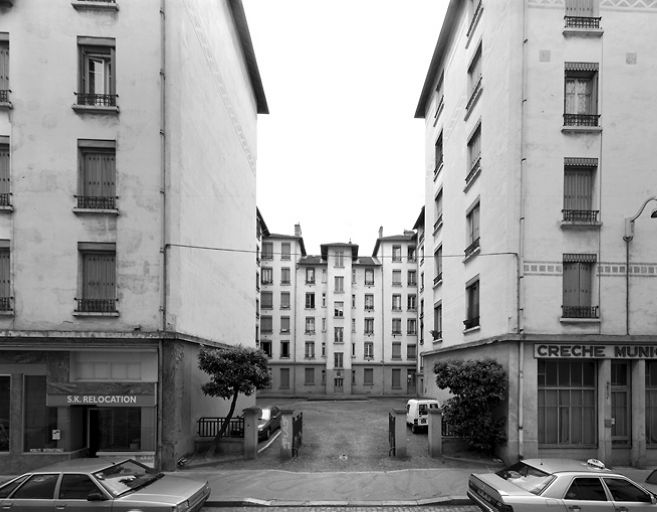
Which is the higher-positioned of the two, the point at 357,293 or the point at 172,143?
the point at 172,143

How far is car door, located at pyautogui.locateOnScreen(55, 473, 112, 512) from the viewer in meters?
9.47

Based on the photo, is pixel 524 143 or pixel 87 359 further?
pixel 524 143

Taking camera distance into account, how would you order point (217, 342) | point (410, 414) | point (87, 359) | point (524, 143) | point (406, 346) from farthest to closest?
point (406, 346), point (410, 414), point (217, 342), point (524, 143), point (87, 359)

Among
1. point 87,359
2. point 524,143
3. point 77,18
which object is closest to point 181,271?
point 87,359

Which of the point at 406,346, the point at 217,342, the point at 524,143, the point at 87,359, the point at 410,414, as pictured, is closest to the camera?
the point at 87,359

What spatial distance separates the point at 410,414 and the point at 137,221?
626 inches

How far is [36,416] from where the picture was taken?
52.1ft

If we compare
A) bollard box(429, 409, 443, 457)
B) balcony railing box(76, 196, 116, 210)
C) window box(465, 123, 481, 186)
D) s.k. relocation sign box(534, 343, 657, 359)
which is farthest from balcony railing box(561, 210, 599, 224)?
balcony railing box(76, 196, 116, 210)

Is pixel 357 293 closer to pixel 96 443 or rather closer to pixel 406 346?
pixel 406 346

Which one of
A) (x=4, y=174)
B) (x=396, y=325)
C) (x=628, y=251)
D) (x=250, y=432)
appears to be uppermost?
(x=4, y=174)

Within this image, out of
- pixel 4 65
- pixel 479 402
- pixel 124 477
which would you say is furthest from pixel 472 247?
pixel 4 65

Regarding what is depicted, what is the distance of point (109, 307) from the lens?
16.1 metres

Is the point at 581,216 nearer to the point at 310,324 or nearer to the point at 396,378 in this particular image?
the point at 396,378

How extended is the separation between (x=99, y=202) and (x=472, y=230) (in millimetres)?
15203
